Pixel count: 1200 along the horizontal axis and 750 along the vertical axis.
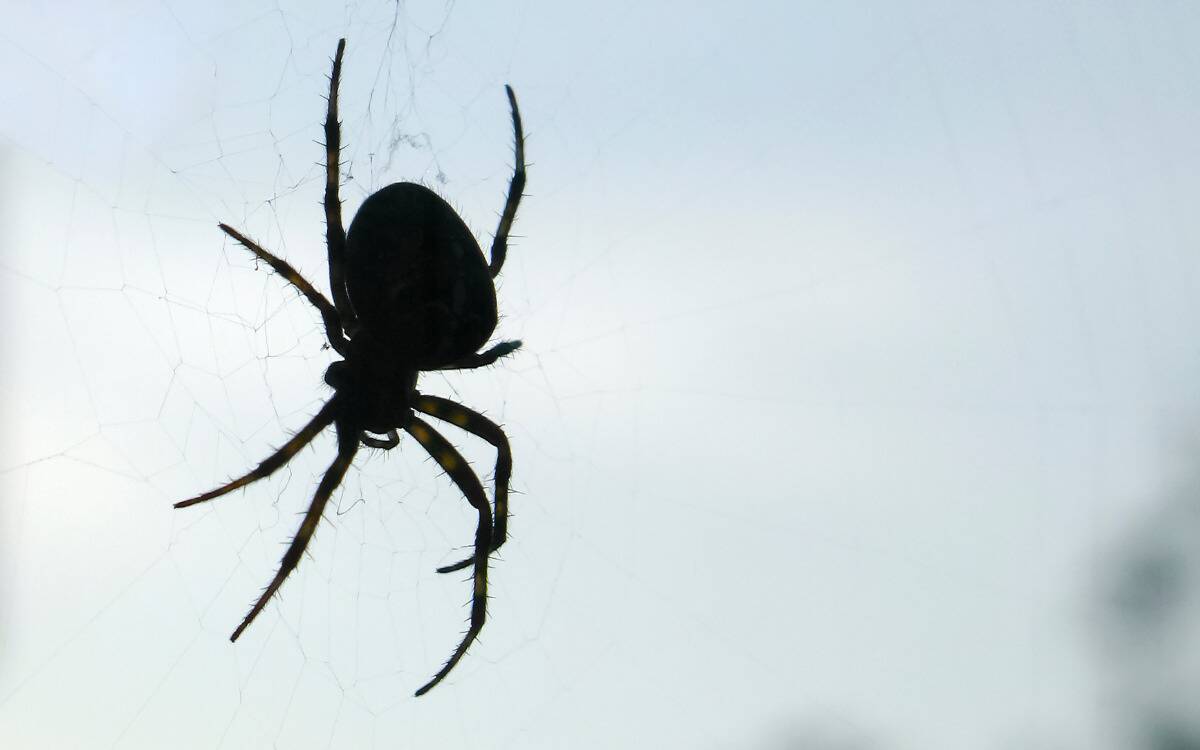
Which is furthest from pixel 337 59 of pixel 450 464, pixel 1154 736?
pixel 1154 736

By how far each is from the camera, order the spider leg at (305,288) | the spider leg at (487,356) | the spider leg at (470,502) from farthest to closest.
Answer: the spider leg at (470,502) → the spider leg at (487,356) → the spider leg at (305,288)

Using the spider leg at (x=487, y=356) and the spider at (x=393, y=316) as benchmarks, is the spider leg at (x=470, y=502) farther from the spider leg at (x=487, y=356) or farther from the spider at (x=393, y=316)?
the spider leg at (x=487, y=356)

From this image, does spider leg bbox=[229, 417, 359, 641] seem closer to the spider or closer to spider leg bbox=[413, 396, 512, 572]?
the spider

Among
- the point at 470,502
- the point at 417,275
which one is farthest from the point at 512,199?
the point at 470,502

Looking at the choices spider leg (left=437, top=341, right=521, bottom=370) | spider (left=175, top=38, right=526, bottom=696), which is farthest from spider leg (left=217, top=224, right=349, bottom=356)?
spider leg (left=437, top=341, right=521, bottom=370)

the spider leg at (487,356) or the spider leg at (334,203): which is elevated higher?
the spider leg at (334,203)

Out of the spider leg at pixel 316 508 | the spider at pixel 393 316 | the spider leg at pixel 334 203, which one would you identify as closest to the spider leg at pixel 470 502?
the spider at pixel 393 316

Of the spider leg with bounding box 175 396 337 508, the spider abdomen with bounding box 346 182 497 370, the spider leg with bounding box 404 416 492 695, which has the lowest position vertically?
the spider leg with bounding box 404 416 492 695

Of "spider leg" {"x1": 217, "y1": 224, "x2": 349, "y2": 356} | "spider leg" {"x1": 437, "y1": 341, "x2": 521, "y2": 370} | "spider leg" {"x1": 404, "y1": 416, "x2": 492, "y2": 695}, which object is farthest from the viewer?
"spider leg" {"x1": 404, "y1": 416, "x2": 492, "y2": 695}
